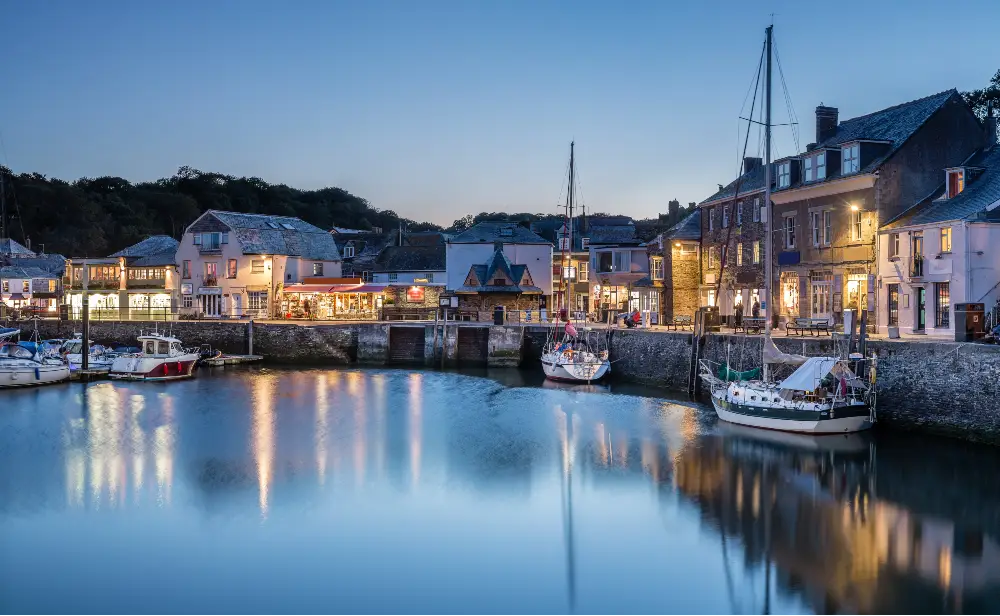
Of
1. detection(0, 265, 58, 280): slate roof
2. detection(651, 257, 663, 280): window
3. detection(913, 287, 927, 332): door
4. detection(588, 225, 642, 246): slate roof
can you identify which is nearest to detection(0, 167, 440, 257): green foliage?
detection(0, 265, 58, 280): slate roof

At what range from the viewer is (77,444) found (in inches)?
1227

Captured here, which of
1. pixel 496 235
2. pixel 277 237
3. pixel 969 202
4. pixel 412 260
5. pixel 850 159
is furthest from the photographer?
pixel 412 260

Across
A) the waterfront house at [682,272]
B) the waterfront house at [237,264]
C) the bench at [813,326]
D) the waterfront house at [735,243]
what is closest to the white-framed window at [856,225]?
the bench at [813,326]

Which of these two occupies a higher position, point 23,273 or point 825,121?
point 825,121

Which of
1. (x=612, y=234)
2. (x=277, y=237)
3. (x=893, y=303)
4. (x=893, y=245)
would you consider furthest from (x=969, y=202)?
(x=277, y=237)

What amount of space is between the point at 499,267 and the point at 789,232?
26.4 m

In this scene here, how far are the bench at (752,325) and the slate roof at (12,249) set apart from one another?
8591 cm

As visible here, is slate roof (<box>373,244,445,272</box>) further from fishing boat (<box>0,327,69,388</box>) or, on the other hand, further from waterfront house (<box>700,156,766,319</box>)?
fishing boat (<box>0,327,69,388</box>)

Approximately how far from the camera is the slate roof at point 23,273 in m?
79.4

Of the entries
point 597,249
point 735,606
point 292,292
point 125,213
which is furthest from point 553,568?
point 125,213

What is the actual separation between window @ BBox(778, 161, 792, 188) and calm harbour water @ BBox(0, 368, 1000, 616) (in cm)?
1478

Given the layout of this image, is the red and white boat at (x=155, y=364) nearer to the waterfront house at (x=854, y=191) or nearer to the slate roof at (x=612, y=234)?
the slate roof at (x=612, y=234)

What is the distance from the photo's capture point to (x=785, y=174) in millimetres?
44344

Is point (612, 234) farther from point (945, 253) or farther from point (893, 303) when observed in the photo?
point (945, 253)
